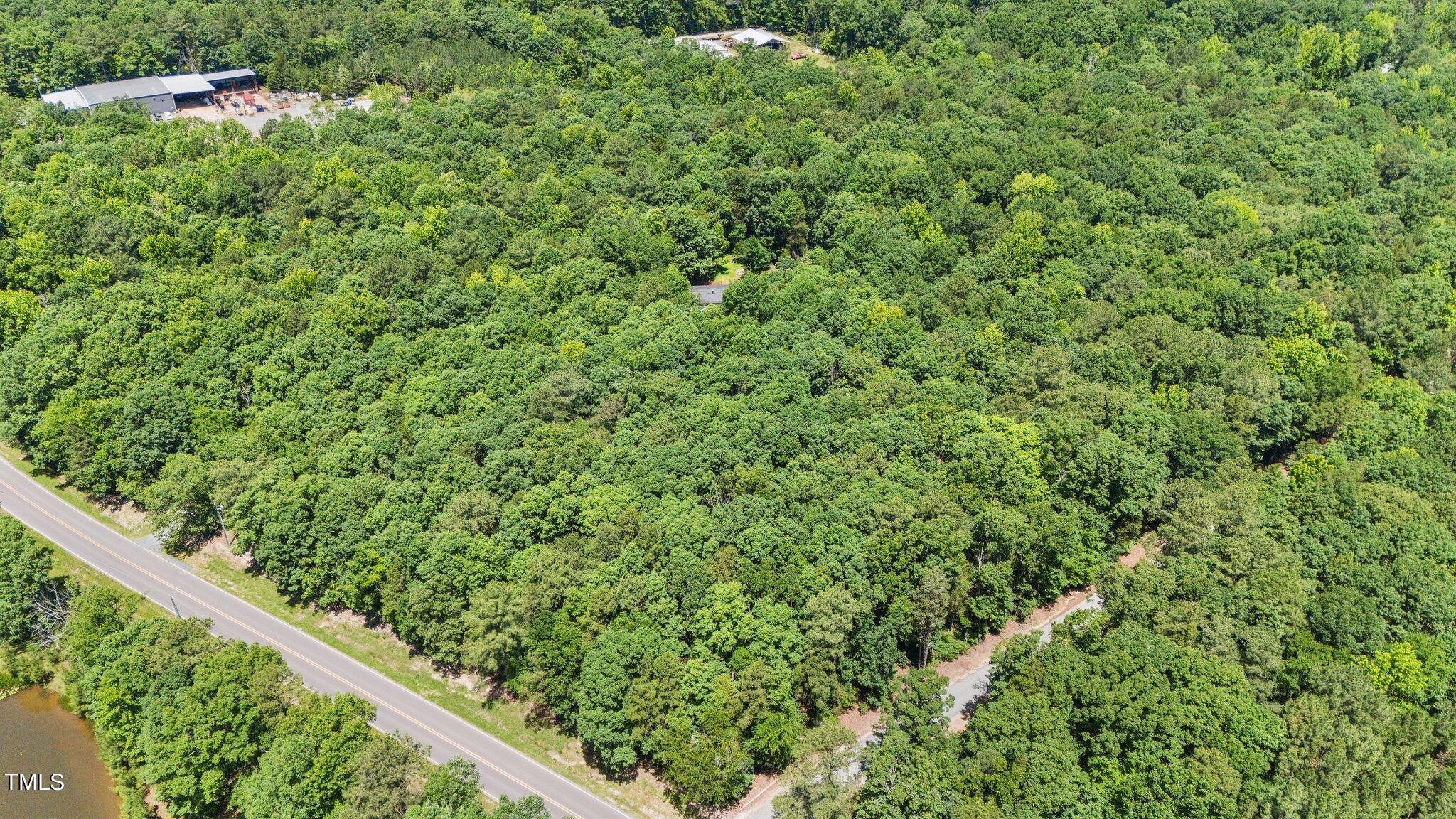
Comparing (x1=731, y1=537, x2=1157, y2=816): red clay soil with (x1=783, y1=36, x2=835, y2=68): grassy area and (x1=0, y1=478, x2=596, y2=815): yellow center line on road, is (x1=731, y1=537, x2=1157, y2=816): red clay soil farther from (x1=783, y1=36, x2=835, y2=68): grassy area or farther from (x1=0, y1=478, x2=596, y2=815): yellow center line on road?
(x1=783, y1=36, x2=835, y2=68): grassy area

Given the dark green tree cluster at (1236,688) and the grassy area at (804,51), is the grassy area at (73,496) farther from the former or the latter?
the grassy area at (804,51)

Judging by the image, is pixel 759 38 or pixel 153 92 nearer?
pixel 153 92

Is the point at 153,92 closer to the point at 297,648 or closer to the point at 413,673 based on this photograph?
the point at 297,648

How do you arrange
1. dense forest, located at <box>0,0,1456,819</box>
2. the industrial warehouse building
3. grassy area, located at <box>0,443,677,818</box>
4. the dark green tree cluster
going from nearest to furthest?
the dark green tree cluster < dense forest, located at <box>0,0,1456,819</box> < grassy area, located at <box>0,443,677,818</box> < the industrial warehouse building

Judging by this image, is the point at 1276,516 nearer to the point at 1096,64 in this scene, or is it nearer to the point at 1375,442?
the point at 1375,442

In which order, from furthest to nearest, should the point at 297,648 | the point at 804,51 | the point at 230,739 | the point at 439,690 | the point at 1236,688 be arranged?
the point at 804,51, the point at 297,648, the point at 439,690, the point at 230,739, the point at 1236,688

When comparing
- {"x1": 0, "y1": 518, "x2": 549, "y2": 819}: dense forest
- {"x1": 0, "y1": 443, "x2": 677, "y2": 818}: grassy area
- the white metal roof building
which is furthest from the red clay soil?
the white metal roof building

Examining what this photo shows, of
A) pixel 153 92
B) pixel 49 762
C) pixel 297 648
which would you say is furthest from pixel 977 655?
pixel 153 92

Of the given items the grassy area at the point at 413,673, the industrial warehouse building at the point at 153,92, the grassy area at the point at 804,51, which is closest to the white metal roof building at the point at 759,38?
the grassy area at the point at 804,51
